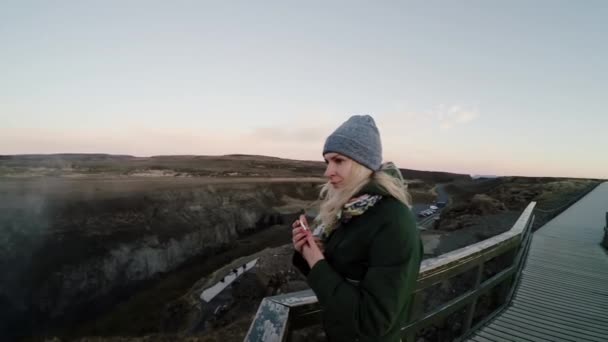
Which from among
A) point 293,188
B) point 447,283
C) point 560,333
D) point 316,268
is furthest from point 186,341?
point 293,188

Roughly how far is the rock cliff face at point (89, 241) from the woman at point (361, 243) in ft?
79.9

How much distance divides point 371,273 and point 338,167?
55cm

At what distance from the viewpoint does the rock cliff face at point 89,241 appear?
19.1m

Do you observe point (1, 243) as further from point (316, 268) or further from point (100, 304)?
point (316, 268)

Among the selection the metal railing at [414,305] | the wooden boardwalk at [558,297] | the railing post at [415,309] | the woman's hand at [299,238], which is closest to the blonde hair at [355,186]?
the woman's hand at [299,238]

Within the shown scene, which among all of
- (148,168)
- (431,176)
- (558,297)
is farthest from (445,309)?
(431,176)

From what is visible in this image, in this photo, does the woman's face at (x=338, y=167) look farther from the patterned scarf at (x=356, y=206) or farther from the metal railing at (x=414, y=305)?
the metal railing at (x=414, y=305)

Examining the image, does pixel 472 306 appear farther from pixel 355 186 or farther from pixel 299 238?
pixel 299 238

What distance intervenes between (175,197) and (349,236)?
3884cm

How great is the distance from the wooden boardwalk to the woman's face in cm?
392

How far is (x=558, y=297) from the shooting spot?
604 centimetres

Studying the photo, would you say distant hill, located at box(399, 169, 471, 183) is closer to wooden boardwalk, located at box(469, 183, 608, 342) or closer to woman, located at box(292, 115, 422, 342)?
wooden boardwalk, located at box(469, 183, 608, 342)

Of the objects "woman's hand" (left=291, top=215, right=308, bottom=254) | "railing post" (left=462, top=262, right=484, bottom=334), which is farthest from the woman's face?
"railing post" (left=462, top=262, right=484, bottom=334)

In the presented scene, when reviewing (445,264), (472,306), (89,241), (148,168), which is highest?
(445,264)
